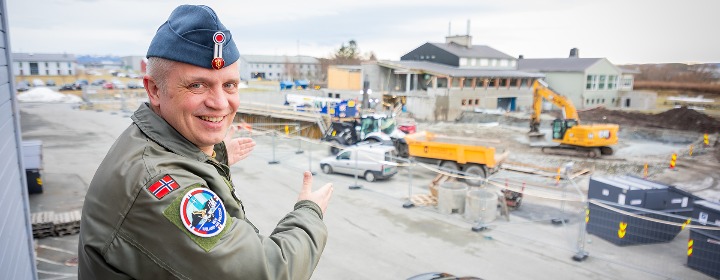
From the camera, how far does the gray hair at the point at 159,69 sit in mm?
1691

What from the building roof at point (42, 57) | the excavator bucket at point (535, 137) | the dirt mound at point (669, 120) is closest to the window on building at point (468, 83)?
the dirt mound at point (669, 120)

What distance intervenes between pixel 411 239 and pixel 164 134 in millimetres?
9530

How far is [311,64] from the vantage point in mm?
94562

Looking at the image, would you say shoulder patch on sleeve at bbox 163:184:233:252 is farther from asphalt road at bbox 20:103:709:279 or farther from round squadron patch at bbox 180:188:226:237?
asphalt road at bbox 20:103:709:279

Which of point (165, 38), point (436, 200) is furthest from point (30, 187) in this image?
point (165, 38)

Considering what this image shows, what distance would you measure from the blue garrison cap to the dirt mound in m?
38.5

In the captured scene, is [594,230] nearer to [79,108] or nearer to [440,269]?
[440,269]

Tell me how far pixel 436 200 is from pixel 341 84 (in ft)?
118

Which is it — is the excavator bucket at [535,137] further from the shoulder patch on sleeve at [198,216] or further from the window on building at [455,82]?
the shoulder patch on sleeve at [198,216]

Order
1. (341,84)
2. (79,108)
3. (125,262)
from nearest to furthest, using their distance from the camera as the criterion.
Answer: (125,262) → (79,108) → (341,84)

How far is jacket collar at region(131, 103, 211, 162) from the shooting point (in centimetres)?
169

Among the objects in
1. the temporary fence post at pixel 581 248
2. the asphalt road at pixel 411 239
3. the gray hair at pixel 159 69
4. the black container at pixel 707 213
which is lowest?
the asphalt road at pixel 411 239

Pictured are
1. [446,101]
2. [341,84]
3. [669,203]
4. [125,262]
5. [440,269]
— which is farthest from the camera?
[341,84]

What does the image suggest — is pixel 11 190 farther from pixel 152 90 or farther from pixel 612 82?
pixel 612 82
